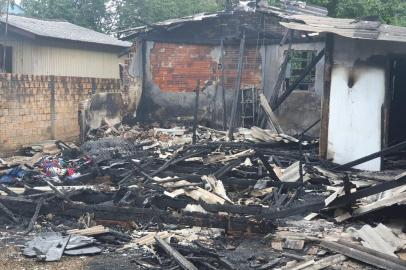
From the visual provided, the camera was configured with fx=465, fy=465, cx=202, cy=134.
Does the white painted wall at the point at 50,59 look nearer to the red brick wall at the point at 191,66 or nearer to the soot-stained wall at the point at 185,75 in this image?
the soot-stained wall at the point at 185,75

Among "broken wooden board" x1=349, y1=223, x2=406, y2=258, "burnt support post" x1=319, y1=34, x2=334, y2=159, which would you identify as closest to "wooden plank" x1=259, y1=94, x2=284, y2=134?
"burnt support post" x1=319, y1=34, x2=334, y2=159

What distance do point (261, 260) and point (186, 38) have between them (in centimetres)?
1284

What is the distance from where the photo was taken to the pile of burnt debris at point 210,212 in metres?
5.41

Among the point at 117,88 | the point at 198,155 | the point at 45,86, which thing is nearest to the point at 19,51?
the point at 117,88

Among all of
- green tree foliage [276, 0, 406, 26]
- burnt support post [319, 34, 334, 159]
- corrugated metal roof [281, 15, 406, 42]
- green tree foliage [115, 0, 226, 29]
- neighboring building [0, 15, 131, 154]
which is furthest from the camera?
green tree foliage [115, 0, 226, 29]

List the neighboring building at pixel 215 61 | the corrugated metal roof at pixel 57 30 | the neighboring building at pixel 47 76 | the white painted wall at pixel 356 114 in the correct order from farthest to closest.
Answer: the corrugated metal roof at pixel 57 30 → the neighboring building at pixel 215 61 → the neighboring building at pixel 47 76 → the white painted wall at pixel 356 114

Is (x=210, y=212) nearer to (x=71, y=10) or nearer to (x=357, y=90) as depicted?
(x=357, y=90)

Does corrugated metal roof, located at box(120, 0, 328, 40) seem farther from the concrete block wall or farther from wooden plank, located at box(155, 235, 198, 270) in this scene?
wooden plank, located at box(155, 235, 198, 270)

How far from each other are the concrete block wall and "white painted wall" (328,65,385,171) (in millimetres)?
7606

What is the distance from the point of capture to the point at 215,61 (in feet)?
55.2

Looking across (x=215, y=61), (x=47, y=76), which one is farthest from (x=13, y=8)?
(x=215, y=61)

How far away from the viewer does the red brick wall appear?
1622cm

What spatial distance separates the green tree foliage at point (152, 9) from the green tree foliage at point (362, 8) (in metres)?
8.37

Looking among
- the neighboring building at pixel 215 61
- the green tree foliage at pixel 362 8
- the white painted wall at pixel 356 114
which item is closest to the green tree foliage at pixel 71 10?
the neighboring building at pixel 215 61
